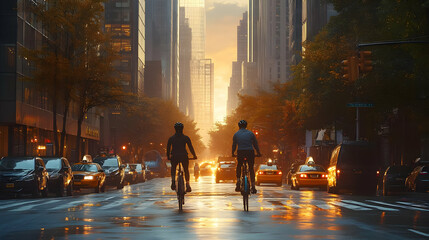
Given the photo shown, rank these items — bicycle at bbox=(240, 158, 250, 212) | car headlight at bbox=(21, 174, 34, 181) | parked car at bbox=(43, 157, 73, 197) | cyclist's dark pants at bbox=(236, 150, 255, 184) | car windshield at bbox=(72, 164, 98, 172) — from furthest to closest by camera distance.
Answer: car windshield at bbox=(72, 164, 98, 172) → parked car at bbox=(43, 157, 73, 197) → car headlight at bbox=(21, 174, 34, 181) → cyclist's dark pants at bbox=(236, 150, 255, 184) → bicycle at bbox=(240, 158, 250, 212)

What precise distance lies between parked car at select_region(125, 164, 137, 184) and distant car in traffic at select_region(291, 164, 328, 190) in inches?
712

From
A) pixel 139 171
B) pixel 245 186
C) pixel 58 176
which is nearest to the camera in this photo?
pixel 245 186

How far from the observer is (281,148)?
3317 inches

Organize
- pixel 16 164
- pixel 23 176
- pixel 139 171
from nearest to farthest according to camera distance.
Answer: pixel 23 176, pixel 16 164, pixel 139 171

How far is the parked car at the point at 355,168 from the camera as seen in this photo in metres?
31.3

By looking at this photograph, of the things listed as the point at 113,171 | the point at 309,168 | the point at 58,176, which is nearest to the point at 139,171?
the point at 113,171

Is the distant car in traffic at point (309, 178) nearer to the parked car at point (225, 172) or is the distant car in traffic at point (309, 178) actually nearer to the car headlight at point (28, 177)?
the parked car at point (225, 172)

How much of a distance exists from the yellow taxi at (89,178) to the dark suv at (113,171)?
5484mm

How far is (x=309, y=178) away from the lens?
126 feet

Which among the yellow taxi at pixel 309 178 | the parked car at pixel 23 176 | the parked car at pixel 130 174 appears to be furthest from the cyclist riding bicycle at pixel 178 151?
the parked car at pixel 130 174

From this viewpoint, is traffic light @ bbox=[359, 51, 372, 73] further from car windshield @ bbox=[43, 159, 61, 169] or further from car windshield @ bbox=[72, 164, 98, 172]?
car windshield @ bbox=[72, 164, 98, 172]

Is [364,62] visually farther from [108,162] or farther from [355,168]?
[108,162]

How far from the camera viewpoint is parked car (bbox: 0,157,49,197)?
26.1 m

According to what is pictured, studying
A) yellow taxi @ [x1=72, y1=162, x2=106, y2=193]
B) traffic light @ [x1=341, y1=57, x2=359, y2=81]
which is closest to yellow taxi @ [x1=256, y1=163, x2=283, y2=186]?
yellow taxi @ [x1=72, y1=162, x2=106, y2=193]
